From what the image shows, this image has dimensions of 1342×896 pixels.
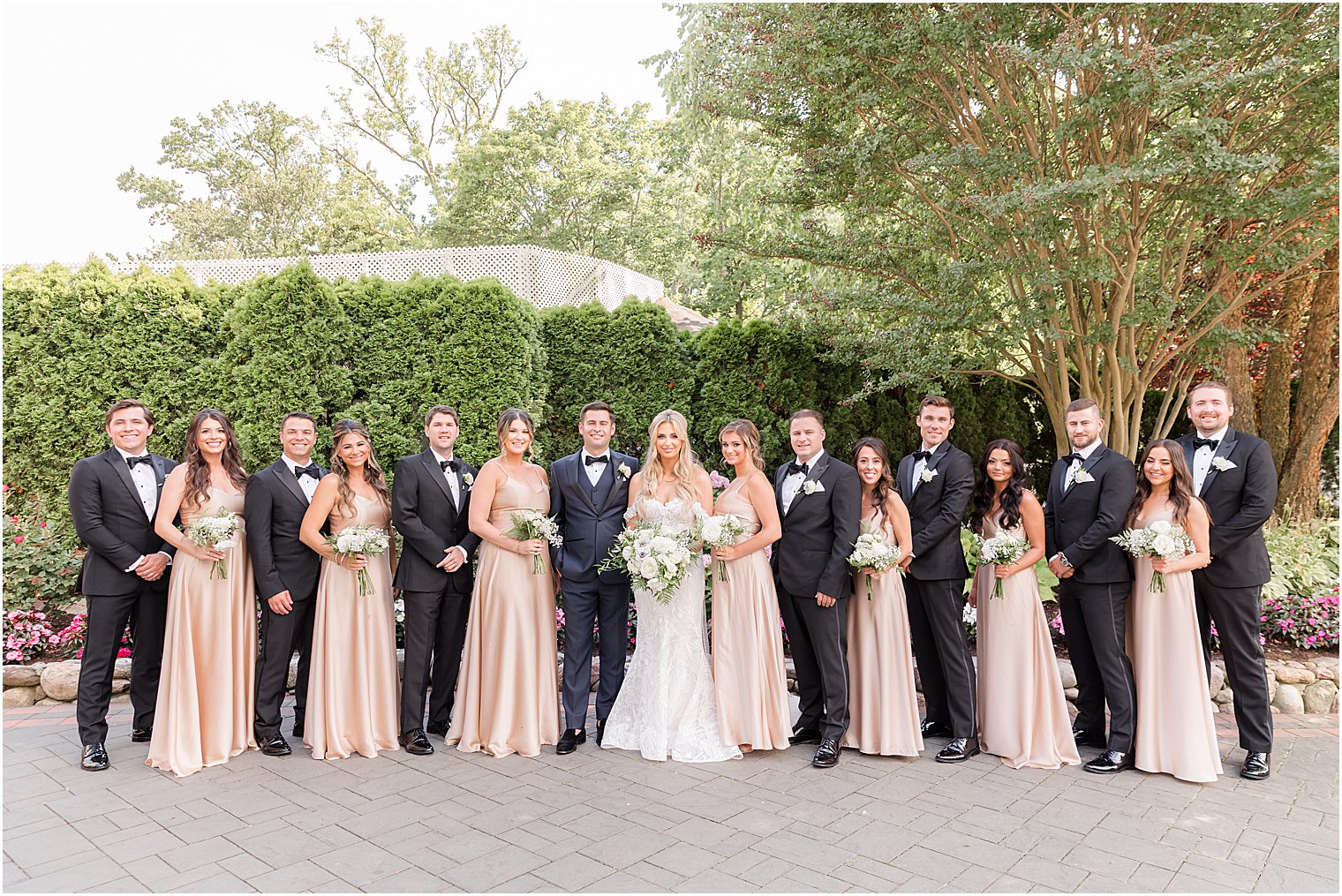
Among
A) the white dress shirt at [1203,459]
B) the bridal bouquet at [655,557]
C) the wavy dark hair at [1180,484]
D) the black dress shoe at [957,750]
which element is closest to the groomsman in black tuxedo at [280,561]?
the bridal bouquet at [655,557]

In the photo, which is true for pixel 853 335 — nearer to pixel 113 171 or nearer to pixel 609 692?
pixel 609 692

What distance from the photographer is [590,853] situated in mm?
4094

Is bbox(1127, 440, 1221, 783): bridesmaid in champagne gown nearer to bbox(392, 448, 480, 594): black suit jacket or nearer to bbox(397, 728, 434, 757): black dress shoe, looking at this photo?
bbox(392, 448, 480, 594): black suit jacket

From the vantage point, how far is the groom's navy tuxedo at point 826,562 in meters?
5.39

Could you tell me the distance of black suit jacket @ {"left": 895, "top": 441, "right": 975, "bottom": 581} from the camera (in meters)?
Answer: 5.45

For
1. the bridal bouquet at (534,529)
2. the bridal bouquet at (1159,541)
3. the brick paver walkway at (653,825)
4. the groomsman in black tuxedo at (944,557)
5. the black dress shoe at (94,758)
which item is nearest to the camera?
the brick paver walkway at (653,825)

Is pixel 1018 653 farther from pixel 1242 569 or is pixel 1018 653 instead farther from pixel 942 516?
pixel 1242 569

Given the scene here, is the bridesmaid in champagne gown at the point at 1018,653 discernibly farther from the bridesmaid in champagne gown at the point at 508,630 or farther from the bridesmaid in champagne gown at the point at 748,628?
the bridesmaid in champagne gown at the point at 508,630

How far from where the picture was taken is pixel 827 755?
5316 mm

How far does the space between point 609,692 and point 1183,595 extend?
12.1 ft

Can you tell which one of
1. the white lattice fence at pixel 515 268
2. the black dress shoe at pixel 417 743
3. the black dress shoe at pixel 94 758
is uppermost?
the white lattice fence at pixel 515 268

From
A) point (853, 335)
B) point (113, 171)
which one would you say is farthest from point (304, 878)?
point (113, 171)

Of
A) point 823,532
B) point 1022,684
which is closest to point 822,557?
point 823,532

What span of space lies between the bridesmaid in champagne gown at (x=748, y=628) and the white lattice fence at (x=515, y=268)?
447 inches
